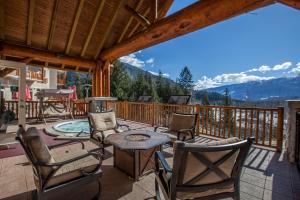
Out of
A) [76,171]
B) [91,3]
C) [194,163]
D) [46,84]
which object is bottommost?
[76,171]

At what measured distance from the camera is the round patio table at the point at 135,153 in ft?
7.98

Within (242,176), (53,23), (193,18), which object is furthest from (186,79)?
(242,176)

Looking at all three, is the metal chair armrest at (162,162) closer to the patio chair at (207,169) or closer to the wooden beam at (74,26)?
the patio chair at (207,169)

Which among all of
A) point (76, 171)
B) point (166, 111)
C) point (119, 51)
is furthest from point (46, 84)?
point (76, 171)

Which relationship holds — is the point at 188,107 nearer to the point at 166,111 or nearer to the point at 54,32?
the point at 166,111

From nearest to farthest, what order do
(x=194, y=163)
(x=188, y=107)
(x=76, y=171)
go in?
1. (x=194, y=163)
2. (x=76, y=171)
3. (x=188, y=107)

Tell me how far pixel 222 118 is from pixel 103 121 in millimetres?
3658

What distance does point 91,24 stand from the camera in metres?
6.38

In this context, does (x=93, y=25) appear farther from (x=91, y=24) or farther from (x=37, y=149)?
(x=37, y=149)

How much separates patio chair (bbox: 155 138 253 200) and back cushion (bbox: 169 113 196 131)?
2164 mm

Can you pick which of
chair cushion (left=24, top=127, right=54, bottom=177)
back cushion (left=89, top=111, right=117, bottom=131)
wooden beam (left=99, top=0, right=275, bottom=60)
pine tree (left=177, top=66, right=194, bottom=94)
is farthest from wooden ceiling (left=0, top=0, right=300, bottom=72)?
pine tree (left=177, top=66, right=194, bottom=94)

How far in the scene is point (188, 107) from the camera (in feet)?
18.1

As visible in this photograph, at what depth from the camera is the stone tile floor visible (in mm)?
2139

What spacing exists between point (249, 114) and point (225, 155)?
11.7 ft
